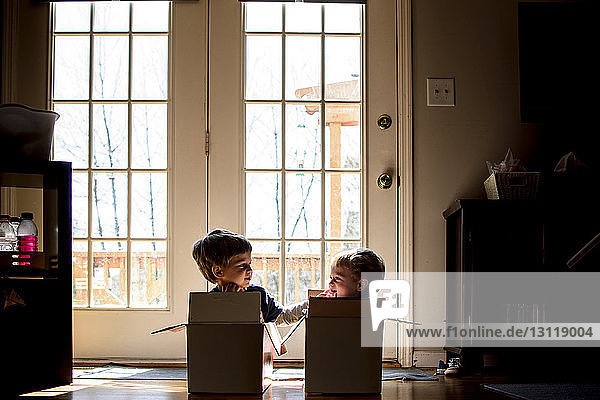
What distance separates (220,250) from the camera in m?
2.42

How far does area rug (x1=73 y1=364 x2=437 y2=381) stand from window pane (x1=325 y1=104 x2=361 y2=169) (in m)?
0.89

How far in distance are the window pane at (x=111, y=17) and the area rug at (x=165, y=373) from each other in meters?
1.45

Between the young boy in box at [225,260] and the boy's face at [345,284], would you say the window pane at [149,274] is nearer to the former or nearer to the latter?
the young boy in box at [225,260]

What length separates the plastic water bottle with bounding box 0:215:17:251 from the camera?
9.03ft

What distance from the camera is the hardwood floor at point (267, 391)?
7.48 ft

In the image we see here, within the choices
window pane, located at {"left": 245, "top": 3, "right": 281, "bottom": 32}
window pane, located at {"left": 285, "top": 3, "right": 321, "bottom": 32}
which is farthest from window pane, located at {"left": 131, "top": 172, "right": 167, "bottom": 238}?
window pane, located at {"left": 285, "top": 3, "right": 321, "bottom": 32}

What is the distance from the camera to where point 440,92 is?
336 cm

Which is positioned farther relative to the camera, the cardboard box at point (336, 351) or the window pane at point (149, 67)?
the window pane at point (149, 67)

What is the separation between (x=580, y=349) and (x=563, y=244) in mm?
400

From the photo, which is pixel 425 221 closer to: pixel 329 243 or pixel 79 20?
pixel 329 243

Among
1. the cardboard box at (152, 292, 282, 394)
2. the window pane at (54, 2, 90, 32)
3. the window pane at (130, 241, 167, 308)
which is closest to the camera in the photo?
the cardboard box at (152, 292, 282, 394)

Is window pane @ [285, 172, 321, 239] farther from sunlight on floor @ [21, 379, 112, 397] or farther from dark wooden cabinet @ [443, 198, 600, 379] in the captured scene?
sunlight on floor @ [21, 379, 112, 397]

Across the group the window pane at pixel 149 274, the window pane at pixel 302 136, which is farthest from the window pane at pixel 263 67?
the window pane at pixel 149 274

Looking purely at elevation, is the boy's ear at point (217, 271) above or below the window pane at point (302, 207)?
below
